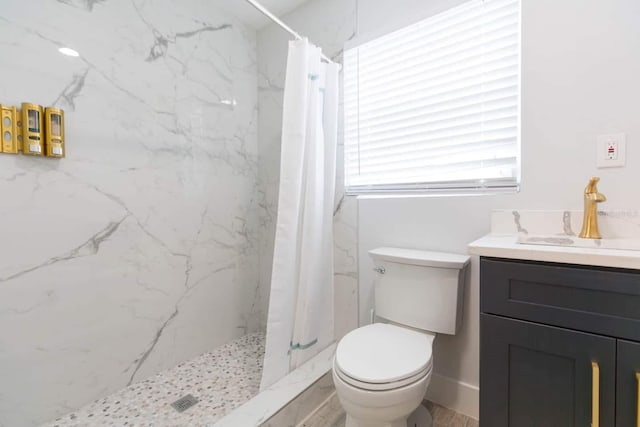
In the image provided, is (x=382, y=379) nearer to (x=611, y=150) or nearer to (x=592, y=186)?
(x=592, y=186)

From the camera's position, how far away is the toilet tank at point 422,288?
1.31 meters

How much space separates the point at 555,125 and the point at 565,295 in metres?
0.75

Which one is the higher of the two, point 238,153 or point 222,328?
point 238,153

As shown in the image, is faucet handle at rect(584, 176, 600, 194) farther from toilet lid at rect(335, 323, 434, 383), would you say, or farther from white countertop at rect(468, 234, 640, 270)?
toilet lid at rect(335, 323, 434, 383)

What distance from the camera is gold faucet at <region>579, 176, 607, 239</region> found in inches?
42.8

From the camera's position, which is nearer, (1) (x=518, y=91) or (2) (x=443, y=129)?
(1) (x=518, y=91)

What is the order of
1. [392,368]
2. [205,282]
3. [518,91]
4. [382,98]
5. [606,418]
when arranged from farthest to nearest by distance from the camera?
[205,282], [382,98], [518,91], [392,368], [606,418]

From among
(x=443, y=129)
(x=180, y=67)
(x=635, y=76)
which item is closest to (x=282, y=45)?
(x=180, y=67)

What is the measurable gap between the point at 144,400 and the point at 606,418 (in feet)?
6.12

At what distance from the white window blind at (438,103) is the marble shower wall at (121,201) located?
0.94 meters

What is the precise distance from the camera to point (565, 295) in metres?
0.86

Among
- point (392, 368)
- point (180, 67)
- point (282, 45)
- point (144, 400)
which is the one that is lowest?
point (144, 400)

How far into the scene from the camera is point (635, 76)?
3.55 ft

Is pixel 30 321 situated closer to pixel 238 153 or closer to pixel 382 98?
pixel 238 153
